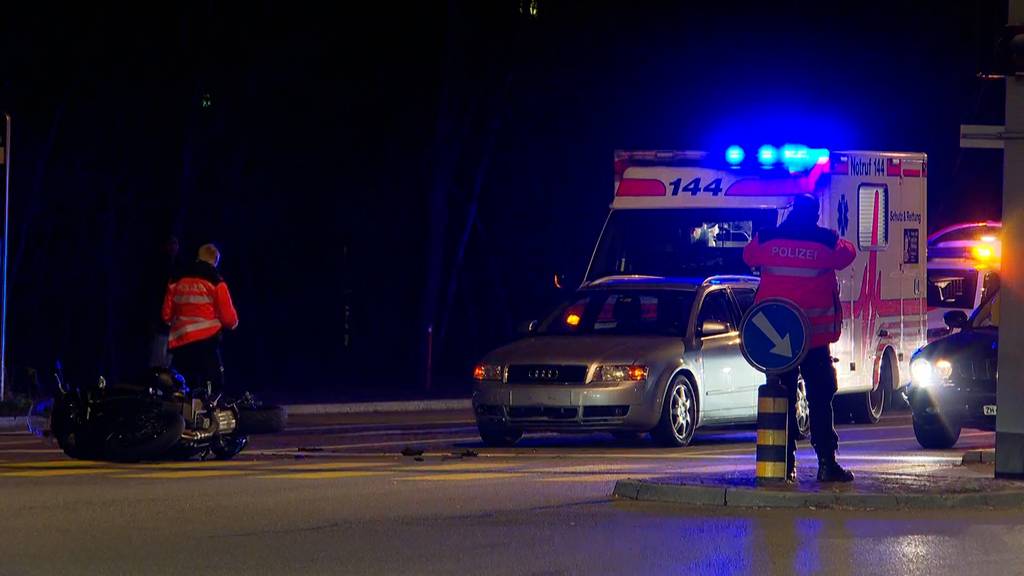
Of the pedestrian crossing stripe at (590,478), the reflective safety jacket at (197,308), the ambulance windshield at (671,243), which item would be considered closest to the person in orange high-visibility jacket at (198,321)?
the reflective safety jacket at (197,308)

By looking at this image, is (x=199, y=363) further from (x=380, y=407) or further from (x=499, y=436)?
(x=380, y=407)

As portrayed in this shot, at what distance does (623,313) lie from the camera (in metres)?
18.6

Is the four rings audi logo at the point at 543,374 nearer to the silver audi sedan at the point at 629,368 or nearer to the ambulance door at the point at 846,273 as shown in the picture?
the silver audi sedan at the point at 629,368

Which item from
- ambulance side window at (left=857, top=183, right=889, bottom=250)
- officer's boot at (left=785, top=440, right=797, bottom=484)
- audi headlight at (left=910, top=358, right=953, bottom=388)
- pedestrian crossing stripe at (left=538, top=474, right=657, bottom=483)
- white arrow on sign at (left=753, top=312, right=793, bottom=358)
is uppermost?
ambulance side window at (left=857, top=183, right=889, bottom=250)

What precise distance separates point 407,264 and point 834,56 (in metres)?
11.0

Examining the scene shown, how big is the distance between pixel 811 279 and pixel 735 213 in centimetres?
703

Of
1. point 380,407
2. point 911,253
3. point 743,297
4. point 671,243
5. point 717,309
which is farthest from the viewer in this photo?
point 380,407

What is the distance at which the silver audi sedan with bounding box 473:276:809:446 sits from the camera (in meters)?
17.1

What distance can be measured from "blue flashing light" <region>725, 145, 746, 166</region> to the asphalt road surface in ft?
14.3

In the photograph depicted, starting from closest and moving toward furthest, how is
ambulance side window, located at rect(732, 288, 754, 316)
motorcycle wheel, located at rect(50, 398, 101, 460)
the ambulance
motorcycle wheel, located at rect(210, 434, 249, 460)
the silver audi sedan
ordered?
1. motorcycle wheel, located at rect(50, 398, 101, 460)
2. motorcycle wheel, located at rect(210, 434, 249, 460)
3. the silver audi sedan
4. ambulance side window, located at rect(732, 288, 754, 316)
5. the ambulance

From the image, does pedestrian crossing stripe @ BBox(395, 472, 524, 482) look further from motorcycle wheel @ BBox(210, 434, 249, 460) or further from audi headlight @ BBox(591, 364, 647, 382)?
audi headlight @ BBox(591, 364, 647, 382)

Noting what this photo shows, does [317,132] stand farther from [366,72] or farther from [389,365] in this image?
[389,365]

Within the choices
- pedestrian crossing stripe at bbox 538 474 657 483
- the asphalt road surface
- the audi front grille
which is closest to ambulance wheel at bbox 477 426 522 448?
the audi front grille

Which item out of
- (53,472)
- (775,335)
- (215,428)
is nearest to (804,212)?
(775,335)
